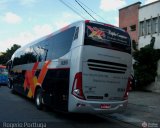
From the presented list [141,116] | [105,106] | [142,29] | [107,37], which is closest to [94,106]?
[105,106]

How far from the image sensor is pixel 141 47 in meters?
30.5

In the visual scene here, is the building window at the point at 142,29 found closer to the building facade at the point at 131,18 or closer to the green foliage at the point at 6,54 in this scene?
the building facade at the point at 131,18

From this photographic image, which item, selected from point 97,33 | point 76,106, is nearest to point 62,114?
point 76,106

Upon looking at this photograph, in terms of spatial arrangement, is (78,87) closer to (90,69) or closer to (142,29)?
(90,69)

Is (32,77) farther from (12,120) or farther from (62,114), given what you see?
(12,120)

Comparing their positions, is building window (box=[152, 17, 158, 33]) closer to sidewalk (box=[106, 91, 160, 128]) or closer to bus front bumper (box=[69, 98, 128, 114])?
sidewalk (box=[106, 91, 160, 128])

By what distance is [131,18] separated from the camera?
109ft

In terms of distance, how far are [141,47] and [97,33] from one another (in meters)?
19.0

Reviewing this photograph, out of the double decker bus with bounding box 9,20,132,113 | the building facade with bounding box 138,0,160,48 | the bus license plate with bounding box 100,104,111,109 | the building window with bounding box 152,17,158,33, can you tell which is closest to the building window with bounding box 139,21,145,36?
the building facade with bounding box 138,0,160,48

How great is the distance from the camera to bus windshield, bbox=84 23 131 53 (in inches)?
471

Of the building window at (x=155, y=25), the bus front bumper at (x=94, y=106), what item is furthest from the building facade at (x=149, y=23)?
the bus front bumper at (x=94, y=106)

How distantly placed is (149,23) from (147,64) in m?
3.94

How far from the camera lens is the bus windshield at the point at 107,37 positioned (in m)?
12.0

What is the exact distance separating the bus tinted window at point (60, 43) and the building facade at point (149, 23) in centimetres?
1582
